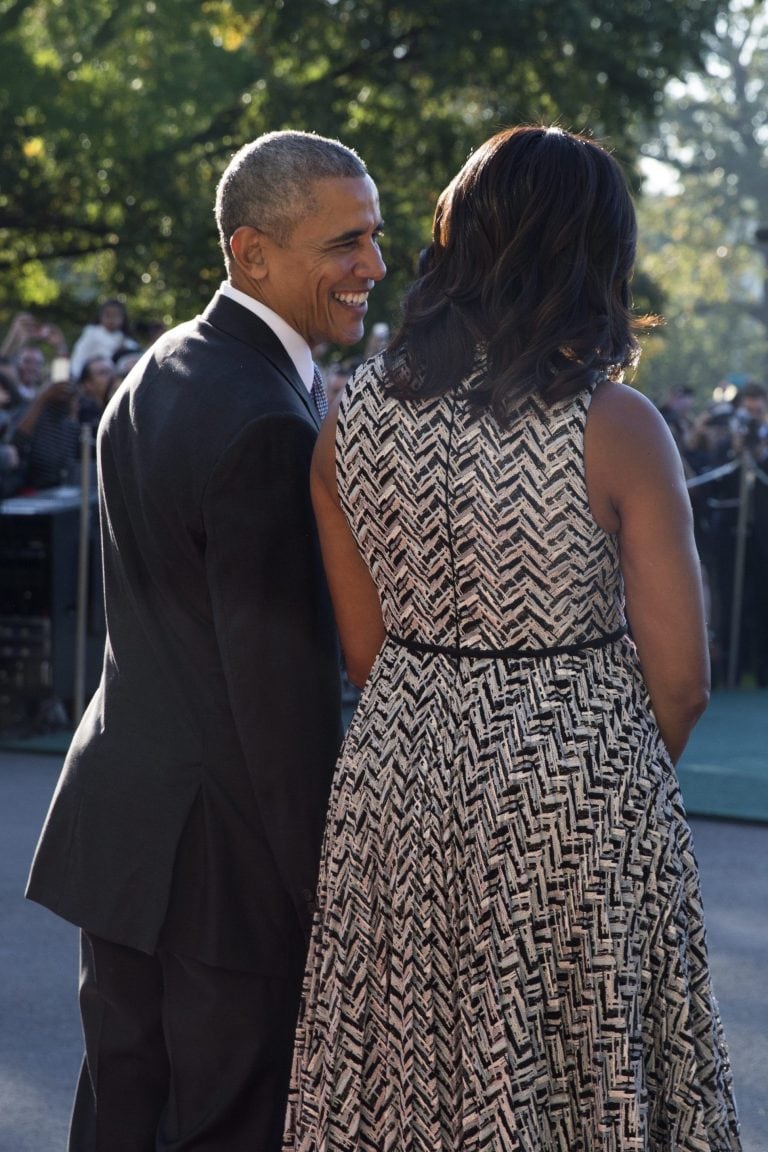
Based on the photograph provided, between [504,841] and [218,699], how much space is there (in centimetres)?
52

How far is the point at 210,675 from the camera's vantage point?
9.06ft

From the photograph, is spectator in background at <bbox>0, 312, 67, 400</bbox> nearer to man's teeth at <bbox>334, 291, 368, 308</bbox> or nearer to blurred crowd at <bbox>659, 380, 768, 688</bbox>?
blurred crowd at <bbox>659, 380, 768, 688</bbox>

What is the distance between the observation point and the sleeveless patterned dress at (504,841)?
2.56 m

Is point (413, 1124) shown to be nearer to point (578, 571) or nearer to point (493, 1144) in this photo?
point (493, 1144)

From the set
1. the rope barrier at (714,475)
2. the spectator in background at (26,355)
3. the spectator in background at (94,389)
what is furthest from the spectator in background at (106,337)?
the rope barrier at (714,475)

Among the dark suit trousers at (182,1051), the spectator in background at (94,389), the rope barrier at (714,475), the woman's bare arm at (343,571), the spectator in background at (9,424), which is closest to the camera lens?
the woman's bare arm at (343,571)

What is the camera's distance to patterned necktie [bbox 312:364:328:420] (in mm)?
3018

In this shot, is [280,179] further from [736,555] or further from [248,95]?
[248,95]

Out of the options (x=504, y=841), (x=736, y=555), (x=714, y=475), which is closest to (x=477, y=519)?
(x=504, y=841)

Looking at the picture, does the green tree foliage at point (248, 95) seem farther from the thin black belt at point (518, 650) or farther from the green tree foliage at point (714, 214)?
the green tree foliage at point (714, 214)

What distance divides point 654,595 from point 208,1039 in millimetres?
1035

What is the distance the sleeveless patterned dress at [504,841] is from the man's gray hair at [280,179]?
14.8 inches

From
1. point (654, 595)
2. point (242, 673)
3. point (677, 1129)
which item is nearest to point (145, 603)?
point (242, 673)

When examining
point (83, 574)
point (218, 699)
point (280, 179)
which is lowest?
point (83, 574)
